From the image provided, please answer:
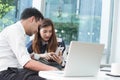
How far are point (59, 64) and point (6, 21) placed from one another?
68.0 inches

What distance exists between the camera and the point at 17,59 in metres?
2.28

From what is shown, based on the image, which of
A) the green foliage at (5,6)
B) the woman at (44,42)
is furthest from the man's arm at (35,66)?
the green foliage at (5,6)

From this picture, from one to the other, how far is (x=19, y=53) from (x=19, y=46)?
0.19 feet

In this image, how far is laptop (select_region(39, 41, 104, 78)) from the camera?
5.63 ft

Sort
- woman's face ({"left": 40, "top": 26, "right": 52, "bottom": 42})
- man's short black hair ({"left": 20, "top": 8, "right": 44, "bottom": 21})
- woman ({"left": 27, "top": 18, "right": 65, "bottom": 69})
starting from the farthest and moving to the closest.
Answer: woman's face ({"left": 40, "top": 26, "right": 52, "bottom": 42}) → woman ({"left": 27, "top": 18, "right": 65, "bottom": 69}) → man's short black hair ({"left": 20, "top": 8, "right": 44, "bottom": 21})

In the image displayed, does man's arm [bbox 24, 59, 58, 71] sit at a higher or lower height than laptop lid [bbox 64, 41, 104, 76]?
lower

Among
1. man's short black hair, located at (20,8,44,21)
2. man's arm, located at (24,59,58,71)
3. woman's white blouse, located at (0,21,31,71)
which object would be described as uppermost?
man's short black hair, located at (20,8,44,21)

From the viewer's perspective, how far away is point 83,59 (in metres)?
1.79

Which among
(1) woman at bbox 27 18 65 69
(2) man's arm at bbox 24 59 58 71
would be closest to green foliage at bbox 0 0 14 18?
(1) woman at bbox 27 18 65 69

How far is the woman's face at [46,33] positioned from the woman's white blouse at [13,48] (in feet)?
2.63

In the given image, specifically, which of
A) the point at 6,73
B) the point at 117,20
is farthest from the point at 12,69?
the point at 117,20

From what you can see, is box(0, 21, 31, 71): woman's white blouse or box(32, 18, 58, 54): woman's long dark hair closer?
box(0, 21, 31, 71): woman's white blouse

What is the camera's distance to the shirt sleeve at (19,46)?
2.17 m

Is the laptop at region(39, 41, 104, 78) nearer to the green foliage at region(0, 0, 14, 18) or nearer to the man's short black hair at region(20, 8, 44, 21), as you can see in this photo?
the man's short black hair at region(20, 8, 44, 21)
